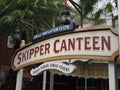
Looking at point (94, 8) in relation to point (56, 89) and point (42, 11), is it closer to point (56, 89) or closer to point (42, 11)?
point (42, 11)

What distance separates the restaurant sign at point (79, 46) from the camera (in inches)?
280

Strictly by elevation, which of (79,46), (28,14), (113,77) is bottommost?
(113,77)

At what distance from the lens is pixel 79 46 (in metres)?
7.53

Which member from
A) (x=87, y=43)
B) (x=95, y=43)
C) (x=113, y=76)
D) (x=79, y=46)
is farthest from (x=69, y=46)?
(x=113, y=76)

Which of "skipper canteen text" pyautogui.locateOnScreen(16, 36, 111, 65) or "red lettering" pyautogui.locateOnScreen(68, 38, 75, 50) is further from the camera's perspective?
"red lettering" pyautogui.locateOnScreen(68, 38, 75, 50)

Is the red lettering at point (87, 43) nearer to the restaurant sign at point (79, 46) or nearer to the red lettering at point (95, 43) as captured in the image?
the restaurant sign at point (79, 46)

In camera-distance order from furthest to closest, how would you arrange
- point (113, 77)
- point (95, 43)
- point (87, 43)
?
point (87, 43) → point (95, 43) → point (113, 77)

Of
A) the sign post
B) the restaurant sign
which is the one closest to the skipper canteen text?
the restaurant sign

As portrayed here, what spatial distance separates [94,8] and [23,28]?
11.7 ft

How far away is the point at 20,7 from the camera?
1497 centimetres

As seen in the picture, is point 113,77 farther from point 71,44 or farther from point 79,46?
point 71,44

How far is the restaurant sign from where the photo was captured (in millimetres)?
7121

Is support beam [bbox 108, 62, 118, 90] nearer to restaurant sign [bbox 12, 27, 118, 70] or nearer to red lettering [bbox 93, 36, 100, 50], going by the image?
restaurant sign [bbox 12, 27, 118, 70]

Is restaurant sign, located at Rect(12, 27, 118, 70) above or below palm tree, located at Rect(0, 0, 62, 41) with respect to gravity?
below
